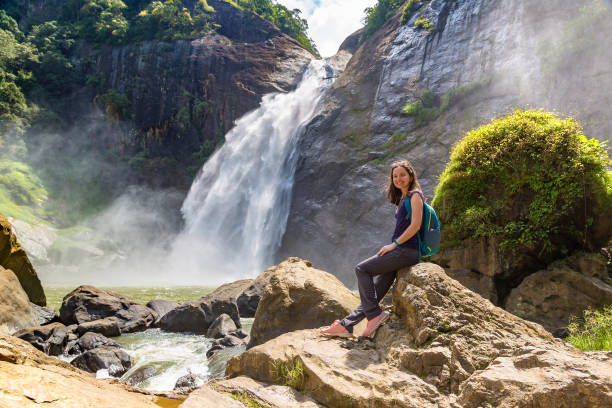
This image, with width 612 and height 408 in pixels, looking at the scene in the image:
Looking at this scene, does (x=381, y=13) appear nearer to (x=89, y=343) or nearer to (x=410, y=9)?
(x=410, y=9)

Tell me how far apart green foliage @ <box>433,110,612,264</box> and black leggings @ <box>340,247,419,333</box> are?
3.20 metres

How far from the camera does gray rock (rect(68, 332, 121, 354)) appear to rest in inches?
289

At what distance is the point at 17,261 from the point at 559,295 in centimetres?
1235

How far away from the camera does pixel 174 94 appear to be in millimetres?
35688

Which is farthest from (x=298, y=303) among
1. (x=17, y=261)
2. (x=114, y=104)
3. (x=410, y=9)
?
(x=114, y=104)

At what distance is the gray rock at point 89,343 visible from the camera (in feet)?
24.1

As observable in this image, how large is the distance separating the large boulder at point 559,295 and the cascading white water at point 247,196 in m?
16.0

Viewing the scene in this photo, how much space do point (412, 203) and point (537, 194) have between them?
3.53 meters

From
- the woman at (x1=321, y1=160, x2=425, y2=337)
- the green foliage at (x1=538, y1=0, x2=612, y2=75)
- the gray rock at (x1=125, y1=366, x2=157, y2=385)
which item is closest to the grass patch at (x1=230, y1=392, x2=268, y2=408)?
the woman at (x1=321, y1=160, x2=425, y2=337)

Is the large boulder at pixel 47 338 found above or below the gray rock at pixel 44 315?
above

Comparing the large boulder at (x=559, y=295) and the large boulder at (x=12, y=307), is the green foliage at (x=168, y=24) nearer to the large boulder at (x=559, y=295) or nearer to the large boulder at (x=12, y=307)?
the large boulder at (x=12, y=307)

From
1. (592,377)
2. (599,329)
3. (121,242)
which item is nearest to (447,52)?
(599,329)

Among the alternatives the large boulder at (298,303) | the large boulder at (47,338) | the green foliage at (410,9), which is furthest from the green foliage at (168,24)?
the large boulder at (298,303)

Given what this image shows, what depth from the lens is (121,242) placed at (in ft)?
95.9
